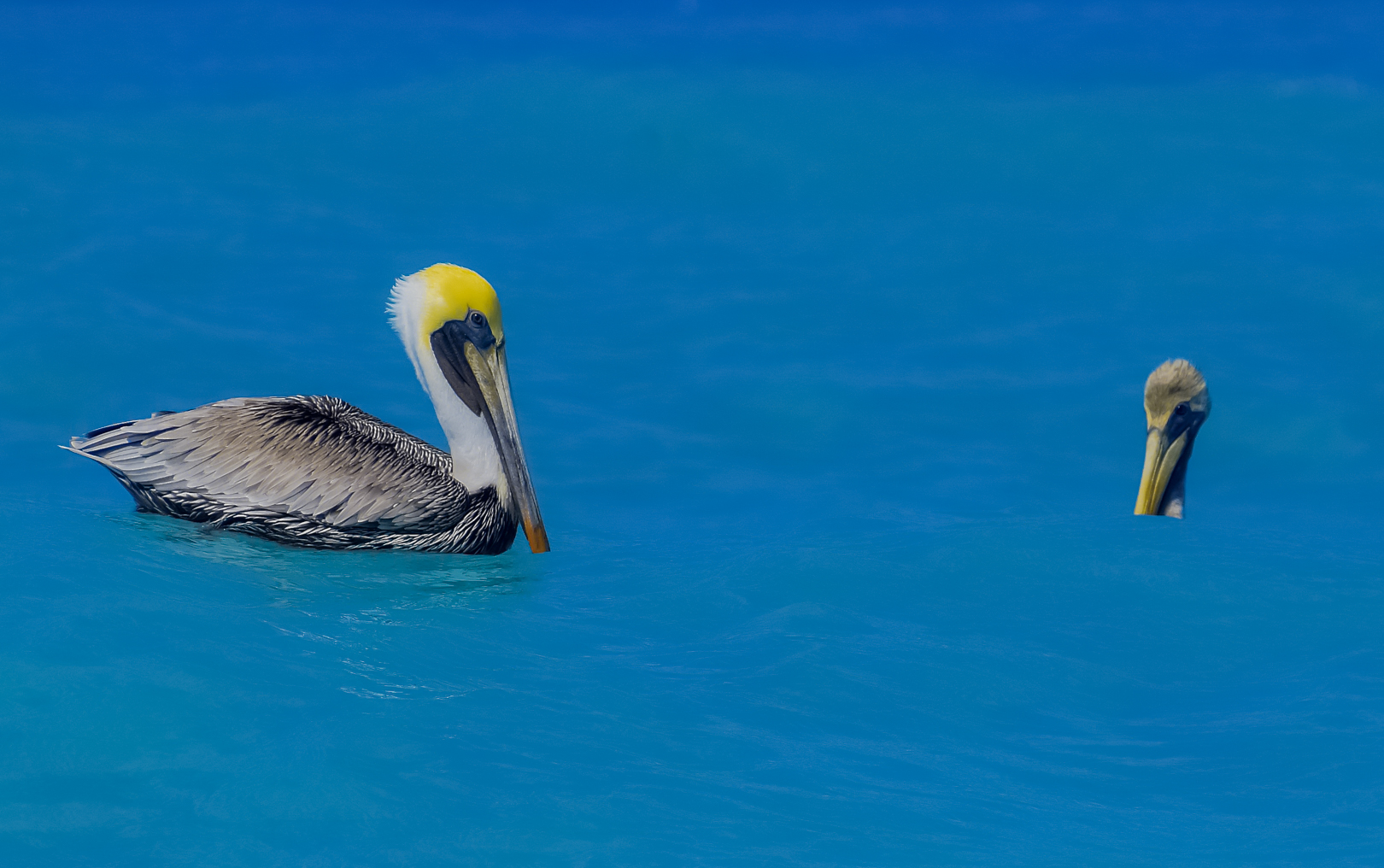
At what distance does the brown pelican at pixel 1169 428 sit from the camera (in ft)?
25.5

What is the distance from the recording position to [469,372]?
6672 mm

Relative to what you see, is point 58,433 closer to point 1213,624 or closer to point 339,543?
point 339,543

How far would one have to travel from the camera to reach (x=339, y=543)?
255 inches

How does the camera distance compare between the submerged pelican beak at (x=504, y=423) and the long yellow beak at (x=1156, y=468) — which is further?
the long yellow beak at (x=1156, y=468)

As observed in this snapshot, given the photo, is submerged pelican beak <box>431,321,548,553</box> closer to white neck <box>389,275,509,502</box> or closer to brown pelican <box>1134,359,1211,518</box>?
white neck <box>389,275,509,502</box>

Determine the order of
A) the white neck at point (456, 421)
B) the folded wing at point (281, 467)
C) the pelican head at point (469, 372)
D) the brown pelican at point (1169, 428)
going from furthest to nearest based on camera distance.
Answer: the brown pelican at point (1169, 428) < the white neck at point (456, 421) < the pelican head at point (469, 372) < the folded wing at point (281, 467)

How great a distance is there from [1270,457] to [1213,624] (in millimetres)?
4641

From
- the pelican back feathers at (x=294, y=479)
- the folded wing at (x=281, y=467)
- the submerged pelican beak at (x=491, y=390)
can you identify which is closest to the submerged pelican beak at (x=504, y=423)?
the submerged pelican beak at (x=491, y=390)

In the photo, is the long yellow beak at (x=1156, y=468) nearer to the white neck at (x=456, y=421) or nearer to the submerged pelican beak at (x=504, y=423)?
the submerged pelican beak at (x=504, y=423)

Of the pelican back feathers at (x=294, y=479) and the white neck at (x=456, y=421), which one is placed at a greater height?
the white neck at (x=456, y=421)

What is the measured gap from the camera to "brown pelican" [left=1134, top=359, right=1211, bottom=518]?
7781 mm

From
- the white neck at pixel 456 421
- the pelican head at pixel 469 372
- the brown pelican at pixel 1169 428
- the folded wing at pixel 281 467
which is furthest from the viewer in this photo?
the brown pelican at pixel 1169 428

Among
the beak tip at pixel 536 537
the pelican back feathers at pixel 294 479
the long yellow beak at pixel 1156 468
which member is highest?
the long yellow beak at pixel 1156 468

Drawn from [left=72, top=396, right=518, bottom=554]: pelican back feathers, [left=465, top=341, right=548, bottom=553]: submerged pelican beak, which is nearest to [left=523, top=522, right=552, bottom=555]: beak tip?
[left=465, top=341, right=548, bottom=553]: submerged pelican beak
